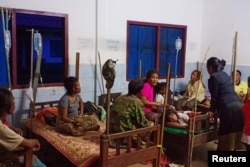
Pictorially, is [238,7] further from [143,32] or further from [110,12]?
[110,12]

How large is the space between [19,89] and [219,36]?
12.6 ft

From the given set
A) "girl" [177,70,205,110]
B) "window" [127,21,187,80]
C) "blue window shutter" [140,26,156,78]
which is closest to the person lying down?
"girl" [177,70,205,110]

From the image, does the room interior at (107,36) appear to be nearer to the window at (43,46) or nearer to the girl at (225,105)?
the window at (43,46)

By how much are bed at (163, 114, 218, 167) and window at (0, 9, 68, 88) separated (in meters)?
1.88

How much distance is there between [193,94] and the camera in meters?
5.05

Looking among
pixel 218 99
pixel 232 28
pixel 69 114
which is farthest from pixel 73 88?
pixel 232 28

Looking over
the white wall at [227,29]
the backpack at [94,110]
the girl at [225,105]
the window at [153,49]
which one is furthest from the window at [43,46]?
the white wall at [227,29]

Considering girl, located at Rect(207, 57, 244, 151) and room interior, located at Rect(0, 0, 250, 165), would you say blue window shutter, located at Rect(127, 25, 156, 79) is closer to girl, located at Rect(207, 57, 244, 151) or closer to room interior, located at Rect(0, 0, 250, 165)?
room interior, located at Rect(0, 0, 250, 165)

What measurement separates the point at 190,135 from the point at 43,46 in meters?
2.46

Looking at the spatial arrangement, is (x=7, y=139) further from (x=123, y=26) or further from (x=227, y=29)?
(x=227, y=29)

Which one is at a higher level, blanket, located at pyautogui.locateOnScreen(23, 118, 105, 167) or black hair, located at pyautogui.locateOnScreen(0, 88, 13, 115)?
black hair, located at pyautogui.locateOnScreen(0, 88, 13, 115)

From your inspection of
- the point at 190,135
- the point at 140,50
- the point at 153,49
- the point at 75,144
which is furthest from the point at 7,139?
the point at 153,49

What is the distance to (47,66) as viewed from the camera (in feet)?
13.9

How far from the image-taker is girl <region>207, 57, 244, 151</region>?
11.0 feet
